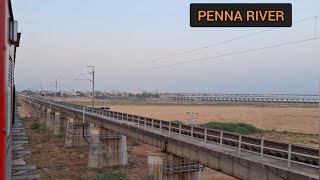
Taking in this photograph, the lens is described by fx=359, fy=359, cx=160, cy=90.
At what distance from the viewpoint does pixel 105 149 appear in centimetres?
3981

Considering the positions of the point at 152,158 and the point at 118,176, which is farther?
the point at 118,176

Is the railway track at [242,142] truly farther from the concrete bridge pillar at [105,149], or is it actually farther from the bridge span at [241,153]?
the concrete bridge pillar at [105,149]

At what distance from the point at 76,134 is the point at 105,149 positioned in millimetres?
16083

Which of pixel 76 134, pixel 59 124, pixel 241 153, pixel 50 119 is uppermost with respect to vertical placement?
pixel 241 153

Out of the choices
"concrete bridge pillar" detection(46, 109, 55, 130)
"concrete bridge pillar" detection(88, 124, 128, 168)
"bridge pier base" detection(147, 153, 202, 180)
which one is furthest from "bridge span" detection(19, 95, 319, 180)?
"concrete bridge pillar" detection(46, 109, 55, 130)

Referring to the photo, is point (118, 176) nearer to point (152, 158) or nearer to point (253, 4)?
point (152, 158)

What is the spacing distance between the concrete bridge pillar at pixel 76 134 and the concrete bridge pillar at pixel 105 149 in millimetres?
14197

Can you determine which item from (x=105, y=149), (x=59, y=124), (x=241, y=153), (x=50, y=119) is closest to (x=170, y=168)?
(x=241, y=153)

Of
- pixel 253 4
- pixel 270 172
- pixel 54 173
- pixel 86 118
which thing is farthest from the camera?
pixel 86 118

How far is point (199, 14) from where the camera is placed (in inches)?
231

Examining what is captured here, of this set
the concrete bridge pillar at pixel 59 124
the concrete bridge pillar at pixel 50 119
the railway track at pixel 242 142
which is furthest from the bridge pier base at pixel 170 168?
the concrete bridge pillar at pixel 50 119

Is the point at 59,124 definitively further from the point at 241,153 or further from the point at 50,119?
the point at 241,153

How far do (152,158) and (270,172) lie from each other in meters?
11.2

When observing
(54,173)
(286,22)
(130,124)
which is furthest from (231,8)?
(54,173)
